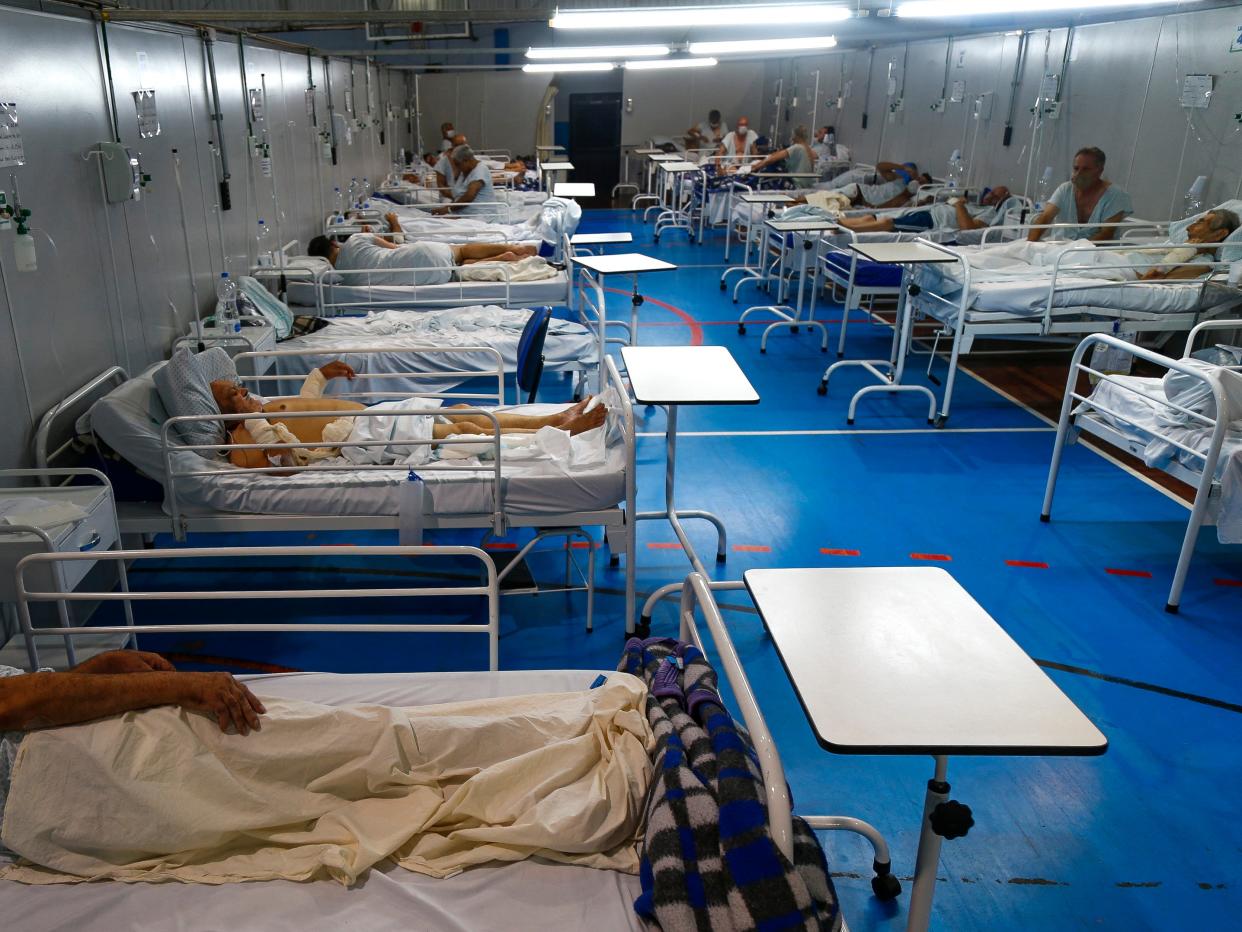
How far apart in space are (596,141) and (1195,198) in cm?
1401

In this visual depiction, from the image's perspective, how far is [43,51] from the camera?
428 centimetres

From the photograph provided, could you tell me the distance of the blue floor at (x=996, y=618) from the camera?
2.96 metres

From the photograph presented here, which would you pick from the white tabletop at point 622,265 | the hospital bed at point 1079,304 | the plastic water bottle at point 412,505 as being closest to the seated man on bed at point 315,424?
the plastic water bottle at point 412,505

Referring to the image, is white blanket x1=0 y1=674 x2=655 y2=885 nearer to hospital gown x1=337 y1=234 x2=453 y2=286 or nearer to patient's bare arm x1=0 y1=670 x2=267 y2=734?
patient's bare arm x1=0 y1=670 x2=267 y2=734

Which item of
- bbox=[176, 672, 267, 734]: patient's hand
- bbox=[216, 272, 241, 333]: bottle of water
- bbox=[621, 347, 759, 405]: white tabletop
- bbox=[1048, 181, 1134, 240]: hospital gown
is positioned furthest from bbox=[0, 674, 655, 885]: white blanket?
bbox=[1048, 181, 1134, 240]: hospital gown

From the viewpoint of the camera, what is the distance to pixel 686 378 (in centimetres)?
430

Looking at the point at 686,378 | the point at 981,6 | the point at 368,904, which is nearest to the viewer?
the point at 368,904

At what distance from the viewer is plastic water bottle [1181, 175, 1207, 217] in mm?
7377

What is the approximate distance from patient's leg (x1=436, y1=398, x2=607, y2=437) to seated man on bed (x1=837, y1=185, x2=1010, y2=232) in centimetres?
601

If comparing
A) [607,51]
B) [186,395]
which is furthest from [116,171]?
[607,51]

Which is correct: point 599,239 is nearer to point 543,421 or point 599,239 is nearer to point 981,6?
point 981,6

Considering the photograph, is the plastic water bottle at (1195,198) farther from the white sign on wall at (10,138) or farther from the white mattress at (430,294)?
the white sign on wall at (10,138)

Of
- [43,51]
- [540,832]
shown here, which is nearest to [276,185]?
[43,51]

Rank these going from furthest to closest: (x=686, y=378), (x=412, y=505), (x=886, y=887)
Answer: (x=686, y=378), (x=412, y=505), (x=886, y=887)
